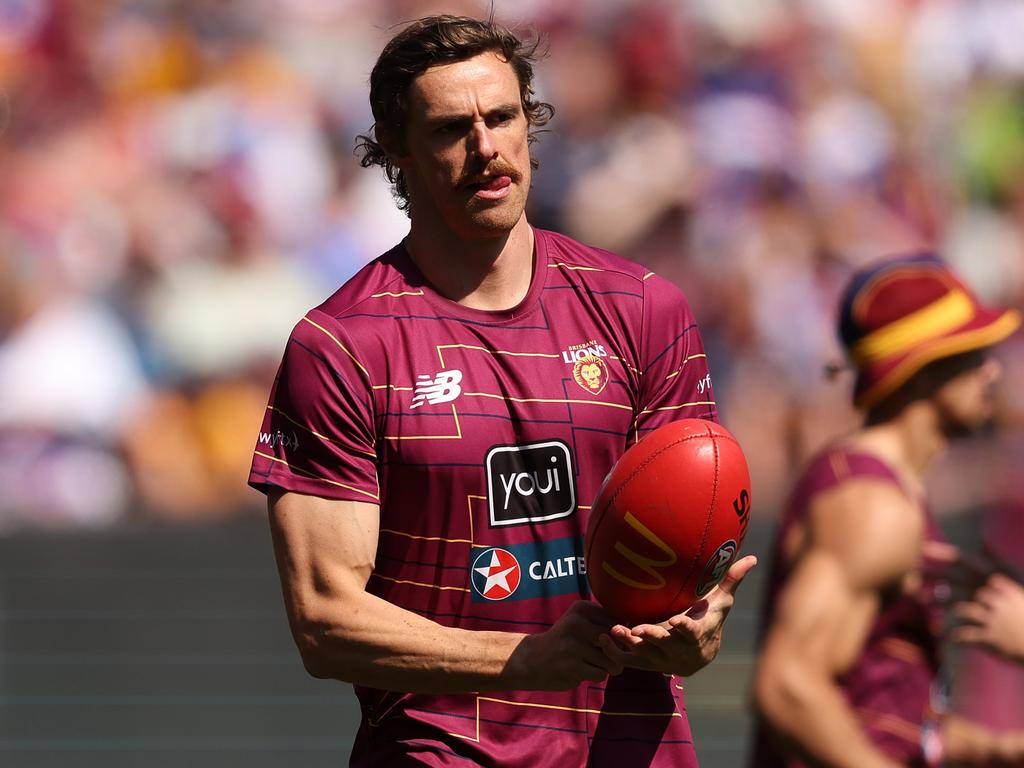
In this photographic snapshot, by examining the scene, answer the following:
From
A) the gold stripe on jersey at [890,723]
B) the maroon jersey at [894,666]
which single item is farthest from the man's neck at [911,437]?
the gold stripe on jersey at [890,723]

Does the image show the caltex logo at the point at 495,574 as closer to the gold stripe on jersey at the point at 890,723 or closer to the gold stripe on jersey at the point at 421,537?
the gold stripe on jersey at the point at 421,537

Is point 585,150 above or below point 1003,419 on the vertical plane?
above

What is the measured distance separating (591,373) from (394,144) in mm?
635

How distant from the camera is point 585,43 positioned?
955 cm

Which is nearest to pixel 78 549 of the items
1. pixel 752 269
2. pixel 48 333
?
pixel 48 333

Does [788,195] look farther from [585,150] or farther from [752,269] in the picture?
[585,150]

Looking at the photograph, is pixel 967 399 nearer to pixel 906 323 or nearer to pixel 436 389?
pixel 906 323

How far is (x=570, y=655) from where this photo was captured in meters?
3.19

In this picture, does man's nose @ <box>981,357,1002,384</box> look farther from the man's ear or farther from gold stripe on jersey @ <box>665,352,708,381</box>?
the man's ear

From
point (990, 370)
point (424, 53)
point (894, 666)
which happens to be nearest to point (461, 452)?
point (424, 53)

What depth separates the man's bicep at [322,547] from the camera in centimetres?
336

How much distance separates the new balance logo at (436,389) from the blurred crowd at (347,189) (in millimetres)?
5244

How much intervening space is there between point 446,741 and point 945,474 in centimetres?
526

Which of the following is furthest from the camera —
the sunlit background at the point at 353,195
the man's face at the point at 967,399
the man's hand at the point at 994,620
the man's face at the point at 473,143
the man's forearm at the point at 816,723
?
the sunlit background at the point at 353,195
